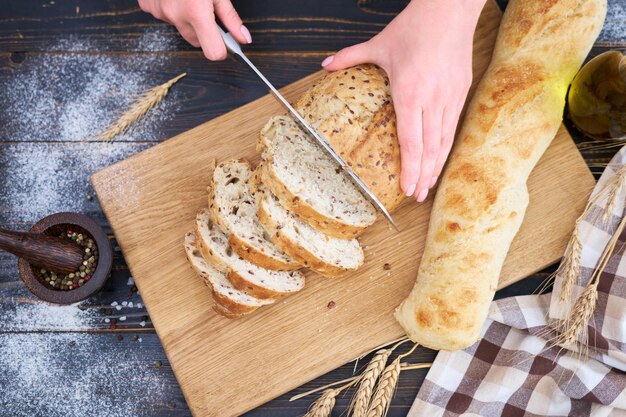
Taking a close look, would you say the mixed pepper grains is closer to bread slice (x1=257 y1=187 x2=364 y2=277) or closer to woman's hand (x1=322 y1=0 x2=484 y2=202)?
bread slice (x1=257 y1=187 x2=364 y2=277)

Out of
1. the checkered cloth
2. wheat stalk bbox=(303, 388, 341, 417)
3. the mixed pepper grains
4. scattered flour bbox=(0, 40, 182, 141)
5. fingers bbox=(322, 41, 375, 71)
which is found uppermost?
scattered flour bbox=(0, 40, 182, 141)

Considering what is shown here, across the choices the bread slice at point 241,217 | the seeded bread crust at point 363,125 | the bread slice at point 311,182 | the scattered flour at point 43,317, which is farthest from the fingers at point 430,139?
the scattered flour at point 43,317

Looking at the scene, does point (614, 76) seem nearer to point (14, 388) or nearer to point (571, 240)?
point (571, 240)

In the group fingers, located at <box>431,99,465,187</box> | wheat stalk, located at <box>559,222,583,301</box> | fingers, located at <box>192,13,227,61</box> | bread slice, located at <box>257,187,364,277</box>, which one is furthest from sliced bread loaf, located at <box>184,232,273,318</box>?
wheat stalk, located at <box>559,222,583,301</box>

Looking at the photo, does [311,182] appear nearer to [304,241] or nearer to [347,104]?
[304,241]

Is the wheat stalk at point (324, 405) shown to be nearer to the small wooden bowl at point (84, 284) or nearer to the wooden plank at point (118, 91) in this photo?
the small wooden bowl at point (84, 284)

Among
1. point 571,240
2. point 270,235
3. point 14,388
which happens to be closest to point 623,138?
point 571,240

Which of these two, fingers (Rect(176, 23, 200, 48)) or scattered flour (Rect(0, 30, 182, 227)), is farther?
scattered flour (Rect(0, 30, 182, 227))
